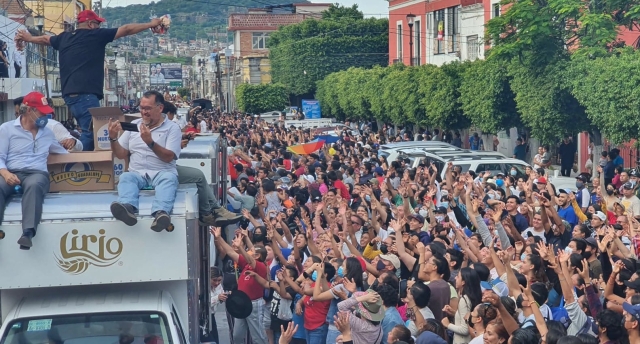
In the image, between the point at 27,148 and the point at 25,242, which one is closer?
the point at 25,242

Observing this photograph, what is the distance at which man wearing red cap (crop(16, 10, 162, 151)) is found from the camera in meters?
9.80

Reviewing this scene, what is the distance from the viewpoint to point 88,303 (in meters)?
7.24

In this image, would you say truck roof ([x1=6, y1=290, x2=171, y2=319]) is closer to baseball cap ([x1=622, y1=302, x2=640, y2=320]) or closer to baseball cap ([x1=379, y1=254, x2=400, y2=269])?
baseball cap ([x1=622, y1=302, x2=640, y2=320])

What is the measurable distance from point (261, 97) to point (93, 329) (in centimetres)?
7163

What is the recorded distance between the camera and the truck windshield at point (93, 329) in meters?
7.09

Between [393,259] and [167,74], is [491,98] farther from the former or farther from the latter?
[167,74]

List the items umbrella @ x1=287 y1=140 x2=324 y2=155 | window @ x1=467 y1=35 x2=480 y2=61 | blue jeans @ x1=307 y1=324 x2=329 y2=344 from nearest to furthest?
blue jeans @ x1=307 y1=324 x2=329 y2=344 → umbrella @ x1=287 y1=140 x2=324 y2=155 → window @ x1=467 y1=35 x2=480 y2=61

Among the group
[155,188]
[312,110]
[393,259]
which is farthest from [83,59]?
[312,110]

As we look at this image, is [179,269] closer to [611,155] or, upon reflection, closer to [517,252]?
[517,252]

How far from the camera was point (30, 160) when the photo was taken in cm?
793

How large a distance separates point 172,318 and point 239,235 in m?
3.58

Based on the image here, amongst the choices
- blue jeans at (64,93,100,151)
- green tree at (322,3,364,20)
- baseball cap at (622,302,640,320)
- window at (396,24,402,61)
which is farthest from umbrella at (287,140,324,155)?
green tree at (322,3,364,20)

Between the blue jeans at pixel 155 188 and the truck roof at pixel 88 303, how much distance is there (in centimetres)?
61

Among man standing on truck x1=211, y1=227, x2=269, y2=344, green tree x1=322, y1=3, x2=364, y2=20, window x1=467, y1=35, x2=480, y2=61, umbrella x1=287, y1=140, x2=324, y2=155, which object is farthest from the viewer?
green tree x1=322, y1=3, x2=364, y2=20
